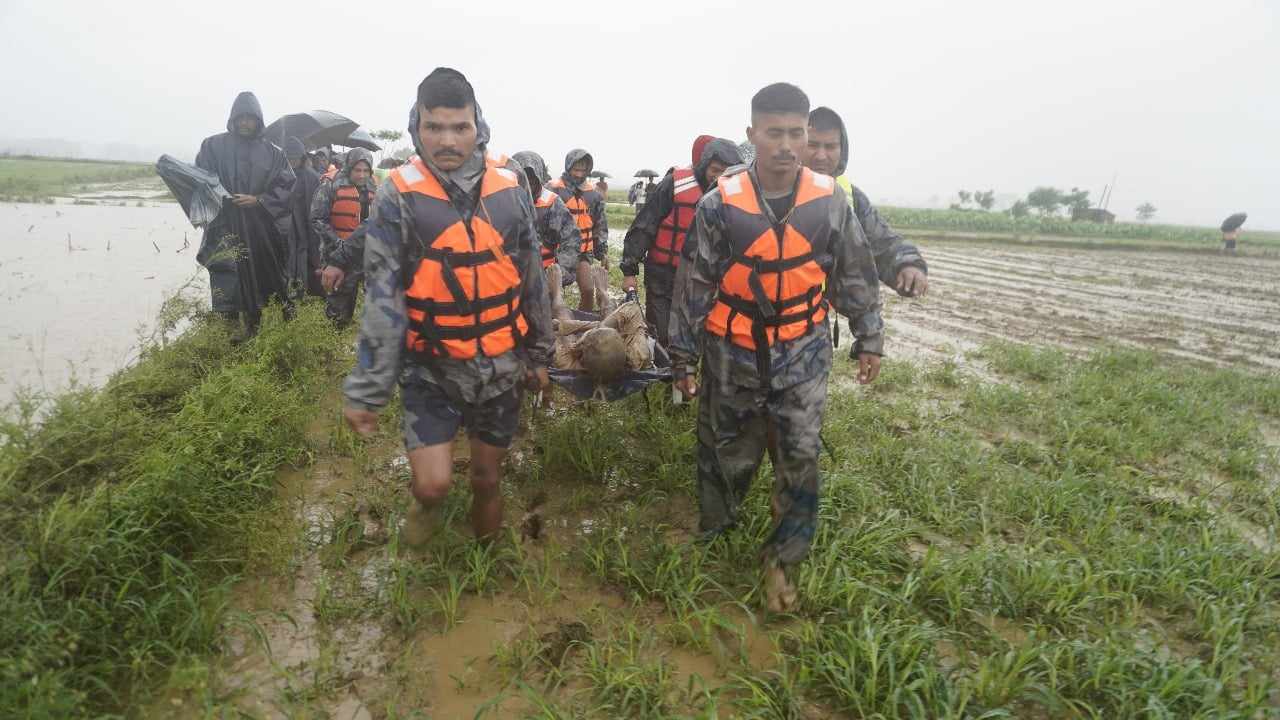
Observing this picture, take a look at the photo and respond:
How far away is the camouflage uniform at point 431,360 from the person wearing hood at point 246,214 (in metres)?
3.73

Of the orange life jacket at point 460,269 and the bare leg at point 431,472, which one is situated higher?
the orange life jacket at point 460,269

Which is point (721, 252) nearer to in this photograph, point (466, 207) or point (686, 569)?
point (466, 207)

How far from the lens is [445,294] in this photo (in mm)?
2438

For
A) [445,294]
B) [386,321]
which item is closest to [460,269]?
[445,294]

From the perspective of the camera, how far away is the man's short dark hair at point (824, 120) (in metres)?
3.63

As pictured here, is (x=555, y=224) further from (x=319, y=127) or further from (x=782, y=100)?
(x=319, y=127)

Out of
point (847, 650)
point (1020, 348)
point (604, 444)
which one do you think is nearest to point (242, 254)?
point (604, 444)

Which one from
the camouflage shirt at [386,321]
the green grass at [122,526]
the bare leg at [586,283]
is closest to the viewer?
the green grass at [122,526]

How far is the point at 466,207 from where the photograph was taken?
2.46 meters

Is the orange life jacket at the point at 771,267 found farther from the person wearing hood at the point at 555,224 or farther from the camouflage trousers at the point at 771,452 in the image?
the person wearing hood at the point at 555,224

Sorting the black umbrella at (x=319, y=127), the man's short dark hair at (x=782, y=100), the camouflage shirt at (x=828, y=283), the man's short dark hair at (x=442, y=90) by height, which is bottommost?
the camouflage shirt at (x=828, y=283)

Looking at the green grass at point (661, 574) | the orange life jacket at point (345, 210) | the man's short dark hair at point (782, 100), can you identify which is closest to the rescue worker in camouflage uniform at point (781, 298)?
the man's short dark hair at point (782, 100)

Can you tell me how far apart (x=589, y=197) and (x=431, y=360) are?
473 cm

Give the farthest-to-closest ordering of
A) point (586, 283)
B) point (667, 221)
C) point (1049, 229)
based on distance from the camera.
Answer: point (1049, 229) < point (586, 283) < point (667, 221)
